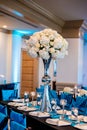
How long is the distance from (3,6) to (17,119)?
267 centimetres

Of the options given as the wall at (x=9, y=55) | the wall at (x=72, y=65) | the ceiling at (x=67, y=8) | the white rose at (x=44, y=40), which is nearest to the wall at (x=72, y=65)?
the wall at (x=72, y=65)

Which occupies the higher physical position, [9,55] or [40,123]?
[9,55]

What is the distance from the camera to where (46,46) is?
10.9 feet

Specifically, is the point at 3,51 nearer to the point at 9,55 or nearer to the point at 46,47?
the point at 9,55

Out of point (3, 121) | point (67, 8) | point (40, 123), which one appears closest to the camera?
point (3, 121)

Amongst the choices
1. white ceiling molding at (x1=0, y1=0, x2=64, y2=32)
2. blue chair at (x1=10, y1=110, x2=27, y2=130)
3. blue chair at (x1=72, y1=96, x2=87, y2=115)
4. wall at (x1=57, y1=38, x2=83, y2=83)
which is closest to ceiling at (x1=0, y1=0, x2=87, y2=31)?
white ceiling molding at (x1=0, y1=0, x2=64, y2=32)

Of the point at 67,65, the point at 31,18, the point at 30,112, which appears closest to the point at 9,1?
the point at 31,18

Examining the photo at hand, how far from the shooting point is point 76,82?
25.2ft

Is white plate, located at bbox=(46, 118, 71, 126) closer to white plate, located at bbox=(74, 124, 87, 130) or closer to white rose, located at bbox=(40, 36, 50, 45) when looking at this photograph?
white plate, located at bbox=(74, 124, 87, 130)

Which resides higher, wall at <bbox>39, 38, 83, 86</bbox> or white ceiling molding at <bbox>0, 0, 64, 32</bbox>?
white ceiling molding at <bbox>0, 0, 64, 32</bbox>

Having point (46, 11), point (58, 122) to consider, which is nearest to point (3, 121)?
point (58, 122)

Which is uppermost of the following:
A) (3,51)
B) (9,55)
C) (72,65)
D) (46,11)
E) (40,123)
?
(46,11)

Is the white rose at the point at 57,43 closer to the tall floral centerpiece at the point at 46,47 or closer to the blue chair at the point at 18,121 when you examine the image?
the tall floral centerpiece at the point at 46,47

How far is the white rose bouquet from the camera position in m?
3.32
